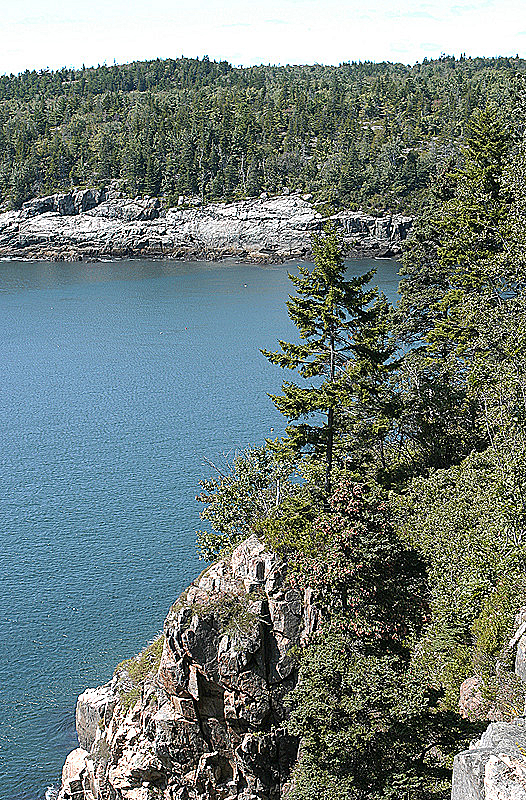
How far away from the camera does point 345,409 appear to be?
1089 inches

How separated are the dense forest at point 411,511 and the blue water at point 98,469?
8.50m

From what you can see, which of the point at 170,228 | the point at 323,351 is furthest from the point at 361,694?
the point at 170,228

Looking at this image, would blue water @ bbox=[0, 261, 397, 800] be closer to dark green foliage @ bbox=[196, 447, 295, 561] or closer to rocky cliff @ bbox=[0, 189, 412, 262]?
dark green foliage @ bbox=[196, 447, 295, 561]

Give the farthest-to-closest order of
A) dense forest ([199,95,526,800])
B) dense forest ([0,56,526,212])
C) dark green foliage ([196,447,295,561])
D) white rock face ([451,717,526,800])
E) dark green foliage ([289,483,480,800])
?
1. dense forest ([0,56,526,212])
2. dark green foliage ([196,447,295,561])
3. dense forest ([199,95,526,800])
4. dark green foliage ([289,483,480,800])
5. white rock face ([451,717,526,800])

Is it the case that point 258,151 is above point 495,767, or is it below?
above

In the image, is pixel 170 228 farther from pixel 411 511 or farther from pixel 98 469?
pixel 411 511

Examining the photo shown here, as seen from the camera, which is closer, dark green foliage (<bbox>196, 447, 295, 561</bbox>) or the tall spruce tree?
the tall spruce tree

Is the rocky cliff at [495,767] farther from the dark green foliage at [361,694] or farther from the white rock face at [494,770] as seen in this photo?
the dark green foliage at [361,694]

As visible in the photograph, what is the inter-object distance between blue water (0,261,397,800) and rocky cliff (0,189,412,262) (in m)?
44.3

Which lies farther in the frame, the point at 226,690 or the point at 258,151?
the point at 258,151

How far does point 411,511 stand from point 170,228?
152042 mm

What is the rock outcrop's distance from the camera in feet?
82.8

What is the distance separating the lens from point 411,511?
25438mm

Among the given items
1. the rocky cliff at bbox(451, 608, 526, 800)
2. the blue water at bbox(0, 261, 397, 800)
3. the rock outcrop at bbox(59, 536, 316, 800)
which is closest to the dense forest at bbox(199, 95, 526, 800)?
the rock outcrop at bbox(59, 536, 316, 800)
